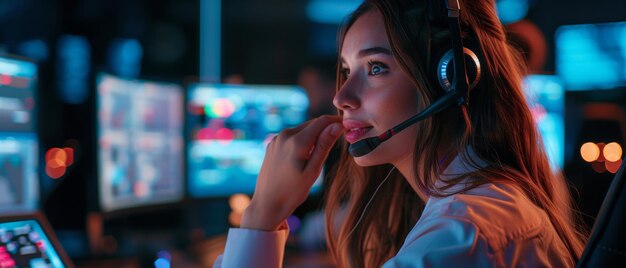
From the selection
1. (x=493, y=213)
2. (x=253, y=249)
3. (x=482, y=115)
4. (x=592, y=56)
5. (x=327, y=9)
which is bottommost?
(x=253, y=249)

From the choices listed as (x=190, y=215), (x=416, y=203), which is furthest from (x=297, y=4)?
(x=416, y=203)

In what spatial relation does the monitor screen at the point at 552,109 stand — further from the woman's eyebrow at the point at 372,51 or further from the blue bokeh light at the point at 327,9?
the blue bokeh light at the point at 327,9

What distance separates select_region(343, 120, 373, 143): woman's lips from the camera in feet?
3.49

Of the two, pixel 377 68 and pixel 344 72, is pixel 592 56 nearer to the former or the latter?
pixel 344 72

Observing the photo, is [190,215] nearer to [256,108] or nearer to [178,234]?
[178,234]

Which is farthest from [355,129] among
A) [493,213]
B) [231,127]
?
[231,127]

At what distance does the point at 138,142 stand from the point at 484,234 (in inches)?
48.1

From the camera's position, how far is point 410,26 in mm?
1003

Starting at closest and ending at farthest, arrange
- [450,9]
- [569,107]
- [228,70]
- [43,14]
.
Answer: [450,9]
[569,107]
[43,14]
[228,70]

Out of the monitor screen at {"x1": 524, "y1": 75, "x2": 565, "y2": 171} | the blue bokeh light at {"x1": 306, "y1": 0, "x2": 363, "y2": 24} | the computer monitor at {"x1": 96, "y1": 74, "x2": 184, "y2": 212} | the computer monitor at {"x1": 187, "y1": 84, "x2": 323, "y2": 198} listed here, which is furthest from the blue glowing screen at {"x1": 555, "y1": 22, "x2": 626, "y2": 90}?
the blue bokeh light at {"x1": 306, "y1": 0, "x2": 363, "y2": 24}

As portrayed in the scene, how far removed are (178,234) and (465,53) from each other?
1.36 m

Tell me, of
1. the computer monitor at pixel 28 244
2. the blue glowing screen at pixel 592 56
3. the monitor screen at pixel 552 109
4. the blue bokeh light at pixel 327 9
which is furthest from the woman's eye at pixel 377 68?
the blue bokeh light at pixel 327 9

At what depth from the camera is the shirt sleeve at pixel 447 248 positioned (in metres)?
0.75

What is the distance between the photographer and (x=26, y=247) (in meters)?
0.96
